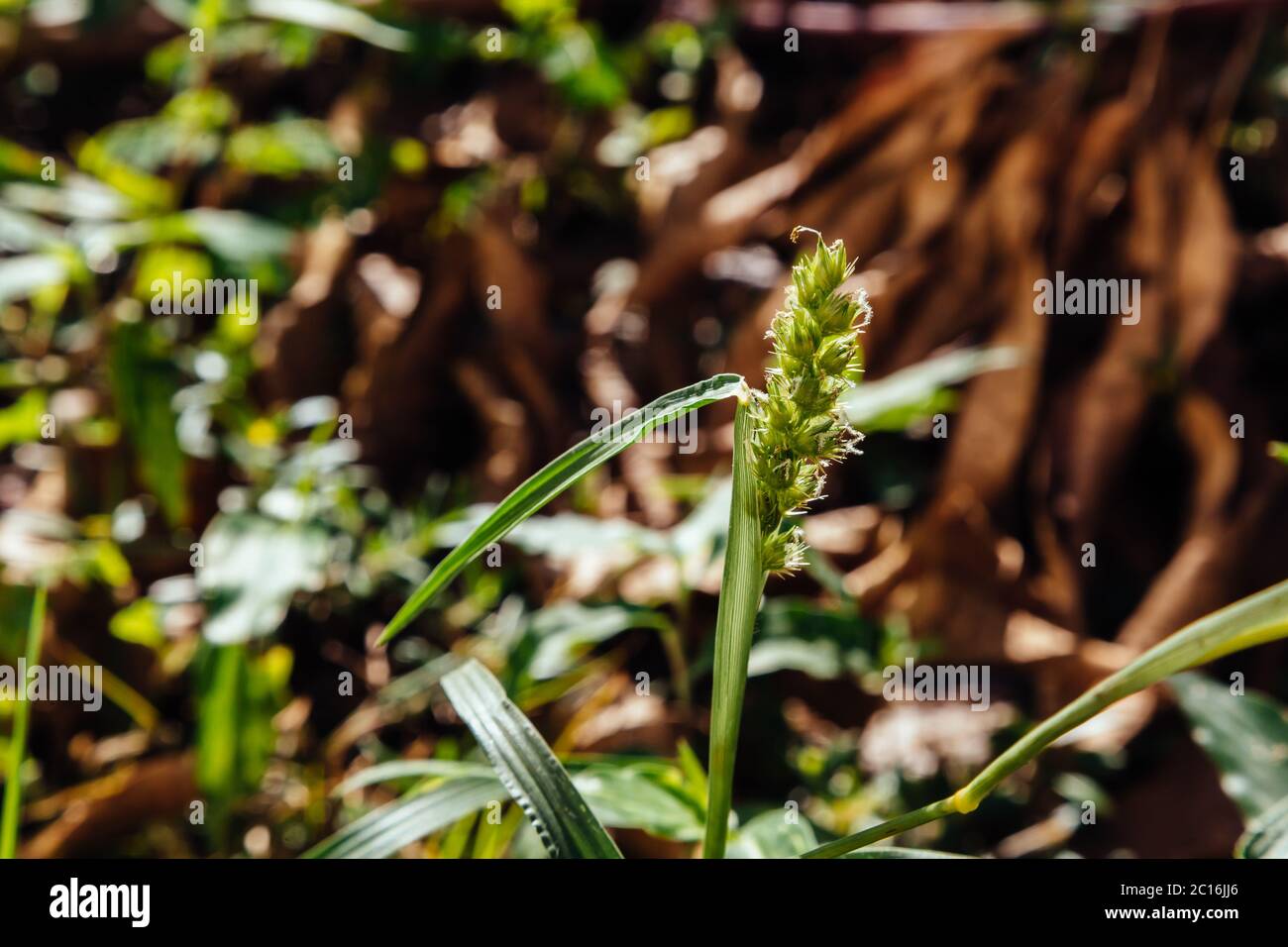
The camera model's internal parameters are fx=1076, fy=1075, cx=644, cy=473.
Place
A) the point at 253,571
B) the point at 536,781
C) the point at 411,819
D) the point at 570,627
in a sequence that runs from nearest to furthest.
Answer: the point at 536,781
the point at 411,819
the point at 570,627
the point at 253,571

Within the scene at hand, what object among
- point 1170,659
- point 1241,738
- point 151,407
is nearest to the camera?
point 1170,659

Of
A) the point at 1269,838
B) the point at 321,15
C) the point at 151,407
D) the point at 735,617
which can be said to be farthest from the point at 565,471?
the point at 321,15

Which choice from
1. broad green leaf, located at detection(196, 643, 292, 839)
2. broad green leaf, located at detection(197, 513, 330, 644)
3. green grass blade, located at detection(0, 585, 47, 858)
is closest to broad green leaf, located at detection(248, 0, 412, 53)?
broad green leaf, located at detection(197, 513, 330, 644)

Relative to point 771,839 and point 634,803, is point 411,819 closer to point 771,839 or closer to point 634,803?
point 634,803

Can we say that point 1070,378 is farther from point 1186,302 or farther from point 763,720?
point 763,720

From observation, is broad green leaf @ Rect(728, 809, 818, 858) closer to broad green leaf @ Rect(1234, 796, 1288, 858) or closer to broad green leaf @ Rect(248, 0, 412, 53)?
broad green leaf @ Rect(1234, 796, 1288, 858)
